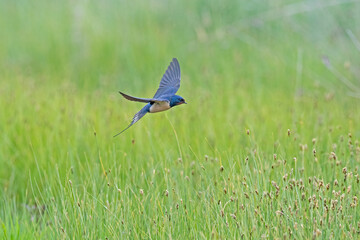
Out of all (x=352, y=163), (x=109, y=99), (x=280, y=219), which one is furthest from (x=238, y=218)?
(x=109, y=99)

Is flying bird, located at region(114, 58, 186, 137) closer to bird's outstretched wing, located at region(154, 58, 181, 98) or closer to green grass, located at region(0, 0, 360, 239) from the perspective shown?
bird's outstretched wing, located at region(154, 58, 181, 98)

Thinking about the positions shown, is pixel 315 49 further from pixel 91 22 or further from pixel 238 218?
pixel 238 218

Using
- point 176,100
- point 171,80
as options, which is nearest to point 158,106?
point 176,100

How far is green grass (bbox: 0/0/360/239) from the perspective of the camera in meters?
3.45

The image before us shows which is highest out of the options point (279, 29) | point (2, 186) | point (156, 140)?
point (279, 29)

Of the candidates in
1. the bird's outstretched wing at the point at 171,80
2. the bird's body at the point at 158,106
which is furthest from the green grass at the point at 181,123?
the bird's body at the point at 158,106

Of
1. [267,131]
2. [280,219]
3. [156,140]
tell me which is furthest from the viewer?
[267,131]

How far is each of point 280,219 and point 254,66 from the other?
5.19 m

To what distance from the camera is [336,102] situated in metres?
6.70

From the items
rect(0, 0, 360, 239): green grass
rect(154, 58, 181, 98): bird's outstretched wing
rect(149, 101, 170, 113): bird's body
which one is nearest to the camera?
rect(149, 101, 170, 113): bird's body

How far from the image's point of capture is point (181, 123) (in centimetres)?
559

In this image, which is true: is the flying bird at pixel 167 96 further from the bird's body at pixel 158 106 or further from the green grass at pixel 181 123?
the green grass at pixel 181 123

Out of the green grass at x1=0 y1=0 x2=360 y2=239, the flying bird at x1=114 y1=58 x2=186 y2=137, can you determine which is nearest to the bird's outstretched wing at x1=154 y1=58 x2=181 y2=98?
the flying bird at x1=114 y1=58 x2=186 y2=137

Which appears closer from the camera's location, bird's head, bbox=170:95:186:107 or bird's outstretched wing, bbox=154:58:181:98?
bird's head, bbox=170:95:186:107
